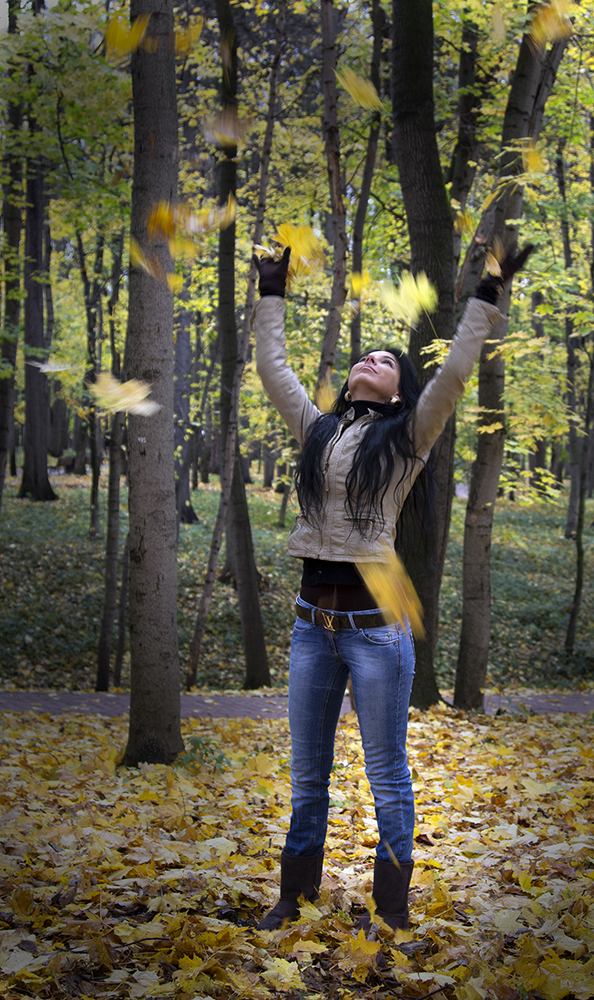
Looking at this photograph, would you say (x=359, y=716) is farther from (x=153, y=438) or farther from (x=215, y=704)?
(x=215, y=704)

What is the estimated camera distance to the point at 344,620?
2.56 meters

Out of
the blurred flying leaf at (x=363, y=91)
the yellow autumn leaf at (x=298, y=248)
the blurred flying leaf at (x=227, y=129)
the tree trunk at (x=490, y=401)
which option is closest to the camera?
the yellow autumn leaf at (x=298, y=248)

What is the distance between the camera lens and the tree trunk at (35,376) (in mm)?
15000

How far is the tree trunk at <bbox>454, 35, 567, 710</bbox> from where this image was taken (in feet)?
23.3

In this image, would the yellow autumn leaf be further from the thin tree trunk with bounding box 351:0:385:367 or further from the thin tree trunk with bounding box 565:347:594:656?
the thin tree trunk with bounding box 565:347:594:656

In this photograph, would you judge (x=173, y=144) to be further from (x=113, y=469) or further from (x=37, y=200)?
(x=37, y=200)

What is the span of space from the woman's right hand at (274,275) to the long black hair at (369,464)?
552 millimetres

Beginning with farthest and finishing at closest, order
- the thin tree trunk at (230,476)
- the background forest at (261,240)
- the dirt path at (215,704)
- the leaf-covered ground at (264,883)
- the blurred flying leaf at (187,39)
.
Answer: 1. the blurred flying leaf at (187,39)
2. the thin tree trunk at (230,476)
3. the dirt path at (215,704)
4. the background forest at (261,240)
5. the leaf-covered ground at (264,883)

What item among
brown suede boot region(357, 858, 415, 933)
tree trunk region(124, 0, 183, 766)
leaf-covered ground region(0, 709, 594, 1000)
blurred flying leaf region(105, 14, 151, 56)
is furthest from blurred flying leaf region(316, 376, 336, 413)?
brown suede boot region(357, 858, 415, 933)

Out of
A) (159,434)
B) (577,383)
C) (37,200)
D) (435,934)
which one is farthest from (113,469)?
(577,383)

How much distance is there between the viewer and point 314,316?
14.5 m

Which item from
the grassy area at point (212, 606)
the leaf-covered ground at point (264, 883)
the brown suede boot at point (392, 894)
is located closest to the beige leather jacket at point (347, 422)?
the brown suede boot at point (392, 894)

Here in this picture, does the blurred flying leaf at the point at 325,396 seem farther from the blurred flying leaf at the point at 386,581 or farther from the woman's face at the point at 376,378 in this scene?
the blurred flying leaf at the point at 386,581

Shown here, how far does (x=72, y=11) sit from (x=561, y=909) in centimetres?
950
